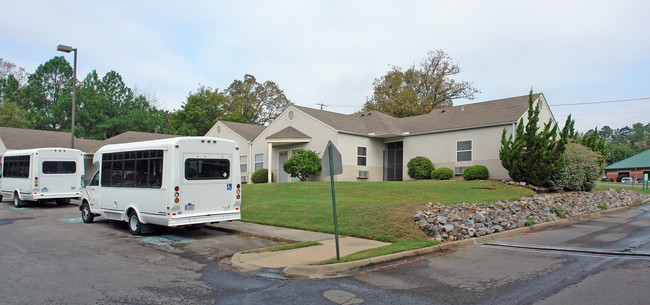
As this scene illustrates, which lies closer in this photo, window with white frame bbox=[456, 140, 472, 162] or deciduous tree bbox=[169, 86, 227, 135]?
window with white frame bbox=[456, 140, 472, 162]

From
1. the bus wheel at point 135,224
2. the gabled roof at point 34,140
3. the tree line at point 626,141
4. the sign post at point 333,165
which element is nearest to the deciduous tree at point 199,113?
the gabled roof at point 34,140

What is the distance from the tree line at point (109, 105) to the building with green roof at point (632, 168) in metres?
49.1

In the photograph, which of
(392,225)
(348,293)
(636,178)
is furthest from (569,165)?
(636,178)

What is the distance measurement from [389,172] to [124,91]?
55030 millimetres

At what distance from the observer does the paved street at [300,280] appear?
6.09 m

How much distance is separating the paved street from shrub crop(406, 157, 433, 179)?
1358 centimetres

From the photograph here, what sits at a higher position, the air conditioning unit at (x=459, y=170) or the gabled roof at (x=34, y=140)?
the gabled roof at (x=34, y=140)

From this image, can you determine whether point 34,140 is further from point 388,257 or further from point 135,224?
point 388,257

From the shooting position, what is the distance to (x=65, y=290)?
21.0 feet

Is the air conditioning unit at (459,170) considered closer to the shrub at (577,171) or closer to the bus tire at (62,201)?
the shrub at (577,171)

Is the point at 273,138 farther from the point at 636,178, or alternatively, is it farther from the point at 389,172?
the point at 636,178

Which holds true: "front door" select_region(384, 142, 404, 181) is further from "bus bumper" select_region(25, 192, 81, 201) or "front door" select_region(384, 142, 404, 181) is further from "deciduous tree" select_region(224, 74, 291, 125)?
"deciduous tree" select_region(224, 74, 291, 125)

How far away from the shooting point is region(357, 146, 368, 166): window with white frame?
90.4ft

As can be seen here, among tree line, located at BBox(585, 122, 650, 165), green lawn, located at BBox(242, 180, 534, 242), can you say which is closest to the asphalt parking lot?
green lawn, located at BBox(242, 180, 534, 242)
